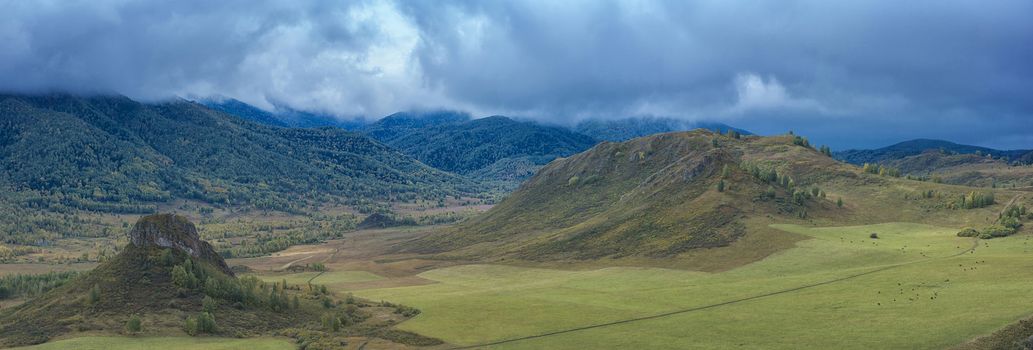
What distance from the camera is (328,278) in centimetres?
17612

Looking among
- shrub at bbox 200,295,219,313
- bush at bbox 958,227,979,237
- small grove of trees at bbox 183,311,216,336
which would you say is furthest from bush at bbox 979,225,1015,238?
shrub at bbox 200,295,219,313

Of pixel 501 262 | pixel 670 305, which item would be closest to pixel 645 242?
pixel 501 262

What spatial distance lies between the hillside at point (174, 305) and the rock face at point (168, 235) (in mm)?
159

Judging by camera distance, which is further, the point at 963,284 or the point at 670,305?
the point at 670,305

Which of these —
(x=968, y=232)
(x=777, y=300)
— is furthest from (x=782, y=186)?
(x=777, y=300)

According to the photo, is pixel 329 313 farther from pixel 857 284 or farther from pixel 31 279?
pixel 31 279

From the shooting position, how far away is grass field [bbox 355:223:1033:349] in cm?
7444

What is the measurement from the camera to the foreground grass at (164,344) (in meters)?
86.1

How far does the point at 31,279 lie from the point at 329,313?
369 ft

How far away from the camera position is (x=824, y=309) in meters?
86.2

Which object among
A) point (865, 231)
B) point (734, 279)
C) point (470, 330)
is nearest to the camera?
point (470, 330)

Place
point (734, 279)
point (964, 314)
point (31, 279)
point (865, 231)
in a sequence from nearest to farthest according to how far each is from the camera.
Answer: point (964, 314), point (734, 279), point (865, 231), point (31, 279)

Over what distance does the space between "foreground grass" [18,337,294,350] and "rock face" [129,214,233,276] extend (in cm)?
2715

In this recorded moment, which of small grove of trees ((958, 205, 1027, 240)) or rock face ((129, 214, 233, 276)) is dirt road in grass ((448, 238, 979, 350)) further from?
rock face ((129, 214, 233, 276))
